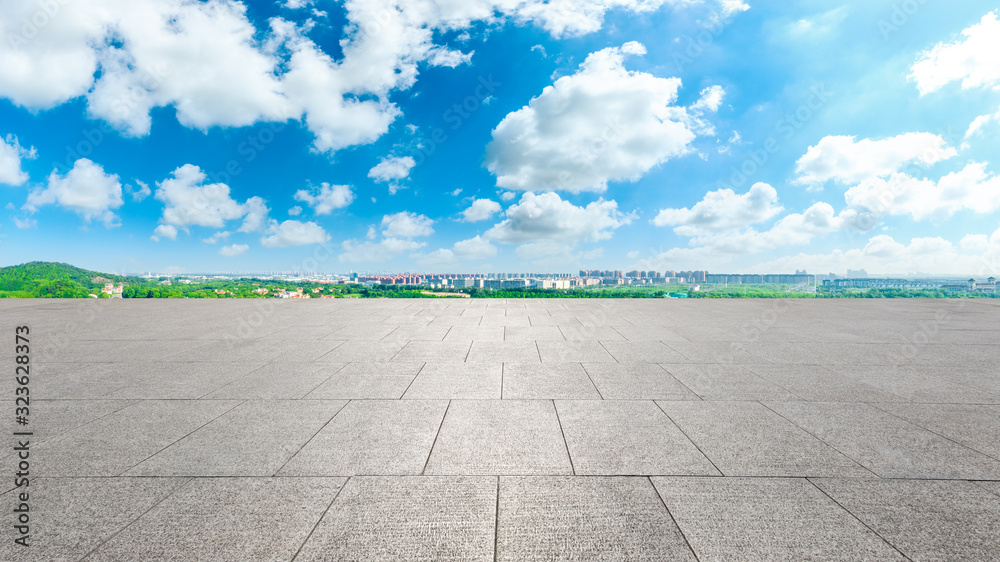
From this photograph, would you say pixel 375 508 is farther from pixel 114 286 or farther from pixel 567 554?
pixel 114 286

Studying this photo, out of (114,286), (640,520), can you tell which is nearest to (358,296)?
(114,286)

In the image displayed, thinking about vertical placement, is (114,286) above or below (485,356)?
above

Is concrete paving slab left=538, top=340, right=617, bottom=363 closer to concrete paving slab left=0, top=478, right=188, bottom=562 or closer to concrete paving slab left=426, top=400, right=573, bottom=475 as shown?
concrete paving slab left=426, top=400, right=573, bottom=475

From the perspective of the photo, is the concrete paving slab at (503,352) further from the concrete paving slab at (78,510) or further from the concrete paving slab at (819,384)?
the concrete paving slab at (78,510)

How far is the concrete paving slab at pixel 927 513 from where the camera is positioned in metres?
2.71

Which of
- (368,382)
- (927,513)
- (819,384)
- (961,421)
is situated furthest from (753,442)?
(368,382)

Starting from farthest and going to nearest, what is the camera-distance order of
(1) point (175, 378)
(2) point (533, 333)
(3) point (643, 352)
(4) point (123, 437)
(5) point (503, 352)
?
(2) point (533, 333), (3) point (643, 352), (5) point (503, 352), (1) point (175, 378), (4) point (123, 437)

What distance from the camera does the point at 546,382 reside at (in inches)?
256

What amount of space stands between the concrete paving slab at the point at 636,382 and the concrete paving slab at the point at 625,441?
1.27ft

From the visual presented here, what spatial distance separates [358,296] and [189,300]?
338 inches

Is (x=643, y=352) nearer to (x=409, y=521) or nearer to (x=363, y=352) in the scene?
(x=363, y=352)

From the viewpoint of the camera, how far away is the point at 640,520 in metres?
2.96

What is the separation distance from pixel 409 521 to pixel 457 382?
3.59 metres

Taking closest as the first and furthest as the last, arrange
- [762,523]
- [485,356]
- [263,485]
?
[762,523] < [263,485] < [485,356]
